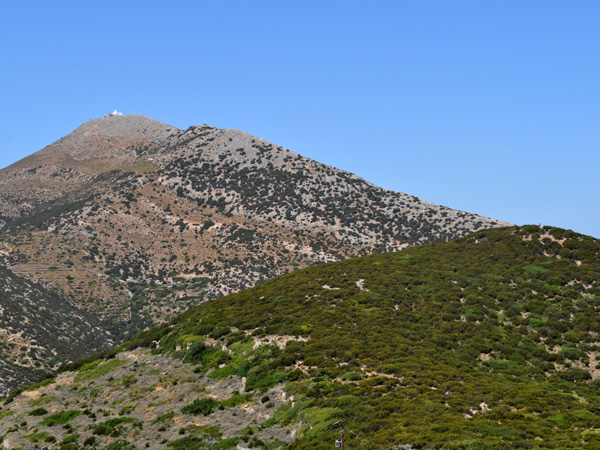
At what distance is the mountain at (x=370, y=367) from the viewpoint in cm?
3231

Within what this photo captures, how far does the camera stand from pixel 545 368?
141 feet

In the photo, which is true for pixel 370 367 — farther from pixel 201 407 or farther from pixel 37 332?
pixel 37 332

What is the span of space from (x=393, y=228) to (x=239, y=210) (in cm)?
3478

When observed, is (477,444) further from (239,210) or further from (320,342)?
(239,210)

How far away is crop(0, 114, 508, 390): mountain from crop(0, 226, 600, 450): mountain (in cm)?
4360

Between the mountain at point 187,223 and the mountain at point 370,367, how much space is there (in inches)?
1717

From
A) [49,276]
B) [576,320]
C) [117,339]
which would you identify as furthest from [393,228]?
[576,320]

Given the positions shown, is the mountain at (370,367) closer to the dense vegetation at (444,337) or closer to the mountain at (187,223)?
the dense vegetation at (444,337)

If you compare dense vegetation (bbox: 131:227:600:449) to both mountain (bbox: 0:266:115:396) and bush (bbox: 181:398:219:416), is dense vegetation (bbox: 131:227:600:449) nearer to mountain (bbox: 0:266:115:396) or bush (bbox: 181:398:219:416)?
bush (bbox: 181:398:219:416)

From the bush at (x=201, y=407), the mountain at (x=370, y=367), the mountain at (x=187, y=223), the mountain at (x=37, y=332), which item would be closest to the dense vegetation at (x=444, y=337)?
the mountain at (x=370, y=367)

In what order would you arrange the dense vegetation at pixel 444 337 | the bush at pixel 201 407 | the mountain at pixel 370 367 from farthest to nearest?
the bush at pixel 201 407 → the mountain at pixel 370 367 → the dense vegetation at pixel 444 337

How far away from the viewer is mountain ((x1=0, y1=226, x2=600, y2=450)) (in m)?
32.3

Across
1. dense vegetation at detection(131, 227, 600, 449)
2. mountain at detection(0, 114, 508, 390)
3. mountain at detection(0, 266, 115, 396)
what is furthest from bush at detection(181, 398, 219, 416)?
mountain at detection(0, 114, 508, 390)

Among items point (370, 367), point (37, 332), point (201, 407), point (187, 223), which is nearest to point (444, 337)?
point (370, 367)
